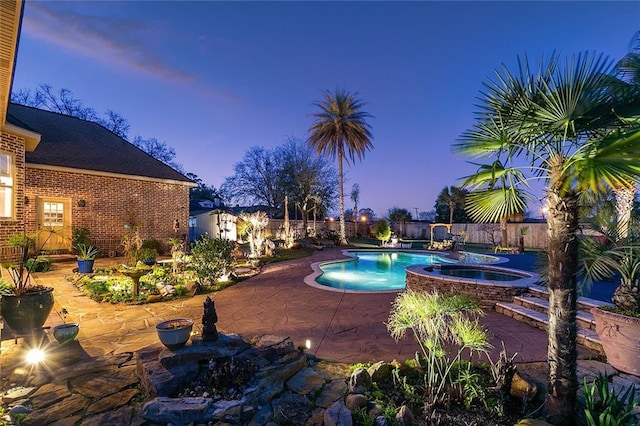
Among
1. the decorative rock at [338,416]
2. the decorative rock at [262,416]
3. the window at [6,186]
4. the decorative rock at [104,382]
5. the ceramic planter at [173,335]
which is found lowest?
the decorative rock at [262,416]

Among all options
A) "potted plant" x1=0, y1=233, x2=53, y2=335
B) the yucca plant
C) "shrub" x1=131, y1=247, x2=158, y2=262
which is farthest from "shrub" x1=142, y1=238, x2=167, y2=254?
the yucca plant

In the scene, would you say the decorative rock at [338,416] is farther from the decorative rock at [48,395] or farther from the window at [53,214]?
the window at [53,214]

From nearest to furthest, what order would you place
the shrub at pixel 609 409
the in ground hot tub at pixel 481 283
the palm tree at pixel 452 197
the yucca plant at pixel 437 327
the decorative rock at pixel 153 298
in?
the shrub at pixel 609 409, the yucca plant at pixel 437 327, the in ground hot tub at pixel 481 283, the decorative rock at pixel 153 298, the palm tree at pixel 452 197

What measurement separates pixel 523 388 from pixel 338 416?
1.93 meters

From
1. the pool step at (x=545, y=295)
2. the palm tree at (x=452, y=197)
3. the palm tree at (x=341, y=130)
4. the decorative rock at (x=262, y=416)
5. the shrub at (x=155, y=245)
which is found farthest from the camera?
the palm tree at (x=452, y=197)

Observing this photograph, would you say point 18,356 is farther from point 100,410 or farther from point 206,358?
point 206,358

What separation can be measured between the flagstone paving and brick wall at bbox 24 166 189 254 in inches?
198

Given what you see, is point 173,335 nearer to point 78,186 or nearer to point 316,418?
point 316,418

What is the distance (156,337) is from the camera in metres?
4.52

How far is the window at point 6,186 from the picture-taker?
7.92 metres

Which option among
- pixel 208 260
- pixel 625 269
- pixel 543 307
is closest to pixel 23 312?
pixel 208 260

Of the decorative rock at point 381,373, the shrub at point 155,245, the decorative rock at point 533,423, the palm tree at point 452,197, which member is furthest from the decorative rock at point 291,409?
the palm tree at point 452,197

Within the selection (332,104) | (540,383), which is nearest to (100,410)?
(540,383)

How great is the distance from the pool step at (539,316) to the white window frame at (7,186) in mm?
12519
